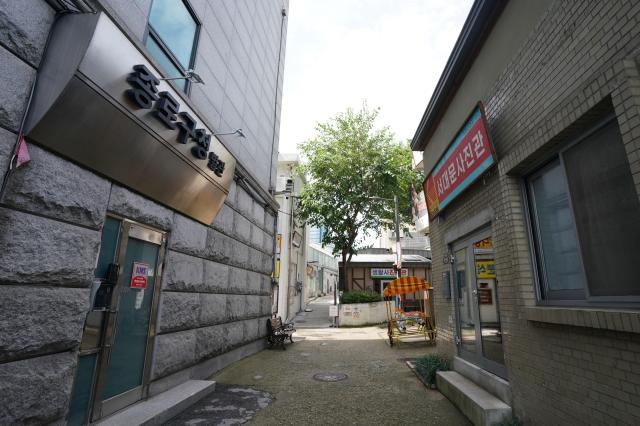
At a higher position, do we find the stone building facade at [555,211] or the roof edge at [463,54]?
the roof edge at [463,54]

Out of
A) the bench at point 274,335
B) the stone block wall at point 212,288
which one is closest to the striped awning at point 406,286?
the bench at point 274,335

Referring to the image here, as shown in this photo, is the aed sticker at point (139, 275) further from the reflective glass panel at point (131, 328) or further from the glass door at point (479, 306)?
the glass door at point (479, 306)

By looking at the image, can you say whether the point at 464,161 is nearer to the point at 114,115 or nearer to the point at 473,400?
the point at 473,400

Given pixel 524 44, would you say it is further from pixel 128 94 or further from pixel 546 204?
pixel 128 94

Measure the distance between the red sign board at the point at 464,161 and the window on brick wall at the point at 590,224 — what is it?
3.59ft

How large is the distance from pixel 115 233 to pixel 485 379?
20.0ft

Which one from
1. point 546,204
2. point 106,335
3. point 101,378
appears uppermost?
point 546,204

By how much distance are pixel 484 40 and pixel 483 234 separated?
343cm

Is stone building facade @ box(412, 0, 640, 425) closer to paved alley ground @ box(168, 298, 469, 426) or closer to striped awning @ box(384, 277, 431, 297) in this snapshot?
paved alley ground @ box(168, 298, 469, 426)

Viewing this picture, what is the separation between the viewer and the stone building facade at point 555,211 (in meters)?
2.79

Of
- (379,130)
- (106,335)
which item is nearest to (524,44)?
(106,335)

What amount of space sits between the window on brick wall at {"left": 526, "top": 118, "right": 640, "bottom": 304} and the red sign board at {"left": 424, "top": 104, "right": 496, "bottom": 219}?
1093 millimetres

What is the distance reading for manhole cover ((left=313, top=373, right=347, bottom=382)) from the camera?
7193 mm

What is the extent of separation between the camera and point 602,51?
303 cm
